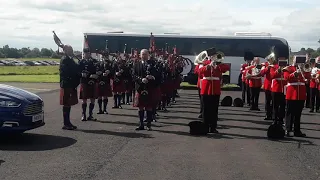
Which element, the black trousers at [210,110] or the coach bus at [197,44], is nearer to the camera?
→ the black trousers at [210,110]

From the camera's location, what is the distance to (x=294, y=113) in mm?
10812

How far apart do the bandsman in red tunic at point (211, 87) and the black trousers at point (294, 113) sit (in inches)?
64.0

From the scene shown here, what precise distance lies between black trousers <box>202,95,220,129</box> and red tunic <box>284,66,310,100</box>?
1620 millimetres

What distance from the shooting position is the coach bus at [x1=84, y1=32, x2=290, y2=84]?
2930 centimetres

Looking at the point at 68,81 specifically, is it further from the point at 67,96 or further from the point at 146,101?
the point at 146,101

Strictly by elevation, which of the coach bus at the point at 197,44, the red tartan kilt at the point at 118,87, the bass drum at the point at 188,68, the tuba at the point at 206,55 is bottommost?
the red tartan kilt at the point at 118,87

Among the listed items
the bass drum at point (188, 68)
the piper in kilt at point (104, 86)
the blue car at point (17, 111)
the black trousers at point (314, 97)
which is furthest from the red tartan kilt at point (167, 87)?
the bass drum at point (188, 68)

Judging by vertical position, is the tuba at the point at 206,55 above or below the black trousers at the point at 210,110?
above

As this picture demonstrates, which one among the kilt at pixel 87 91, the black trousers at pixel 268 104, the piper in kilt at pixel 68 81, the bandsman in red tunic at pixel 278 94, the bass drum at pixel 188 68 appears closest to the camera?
the piper in kilt at pixel 68 81

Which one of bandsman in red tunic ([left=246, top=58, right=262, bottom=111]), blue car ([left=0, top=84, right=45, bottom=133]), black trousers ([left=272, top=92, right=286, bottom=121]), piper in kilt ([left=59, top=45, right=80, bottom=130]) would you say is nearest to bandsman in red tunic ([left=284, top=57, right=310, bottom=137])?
black trousers ([left=272, top=92, right=286, bottom=121])

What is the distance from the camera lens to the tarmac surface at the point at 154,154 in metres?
6.86

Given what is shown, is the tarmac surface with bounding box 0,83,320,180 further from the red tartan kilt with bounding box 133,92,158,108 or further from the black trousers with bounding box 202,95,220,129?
the red tartan kilt with bounding box 133,92,158,108

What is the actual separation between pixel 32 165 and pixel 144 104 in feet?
13.8

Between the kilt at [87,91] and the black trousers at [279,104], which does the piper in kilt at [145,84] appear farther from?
the black trousers at [279,104]
